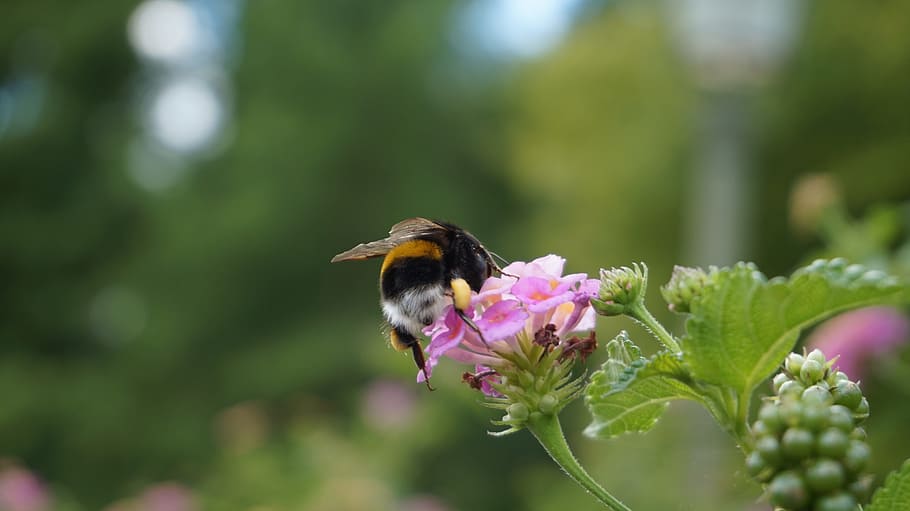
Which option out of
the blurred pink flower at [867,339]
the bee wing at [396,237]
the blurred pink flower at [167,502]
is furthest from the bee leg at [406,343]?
the blurred pink flower at [167,502]

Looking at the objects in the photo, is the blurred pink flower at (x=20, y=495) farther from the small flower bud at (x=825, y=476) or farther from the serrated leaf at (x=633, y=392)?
the small flower bud at (x=825, y=476)

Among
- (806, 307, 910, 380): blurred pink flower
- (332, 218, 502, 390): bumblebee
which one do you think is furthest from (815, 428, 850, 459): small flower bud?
(806, 307, 910, 380): blurred pink flower

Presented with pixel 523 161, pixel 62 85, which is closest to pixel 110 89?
pixel 62 85

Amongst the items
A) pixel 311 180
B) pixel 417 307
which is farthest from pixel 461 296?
pixel 311 180

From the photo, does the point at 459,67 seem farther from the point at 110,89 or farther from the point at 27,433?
the point at 27,433

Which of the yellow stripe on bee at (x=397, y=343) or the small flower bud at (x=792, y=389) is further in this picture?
the yellow stripe on bee at (x=397, y=343)

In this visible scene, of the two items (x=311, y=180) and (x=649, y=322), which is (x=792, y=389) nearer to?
(x=649, y=322)
